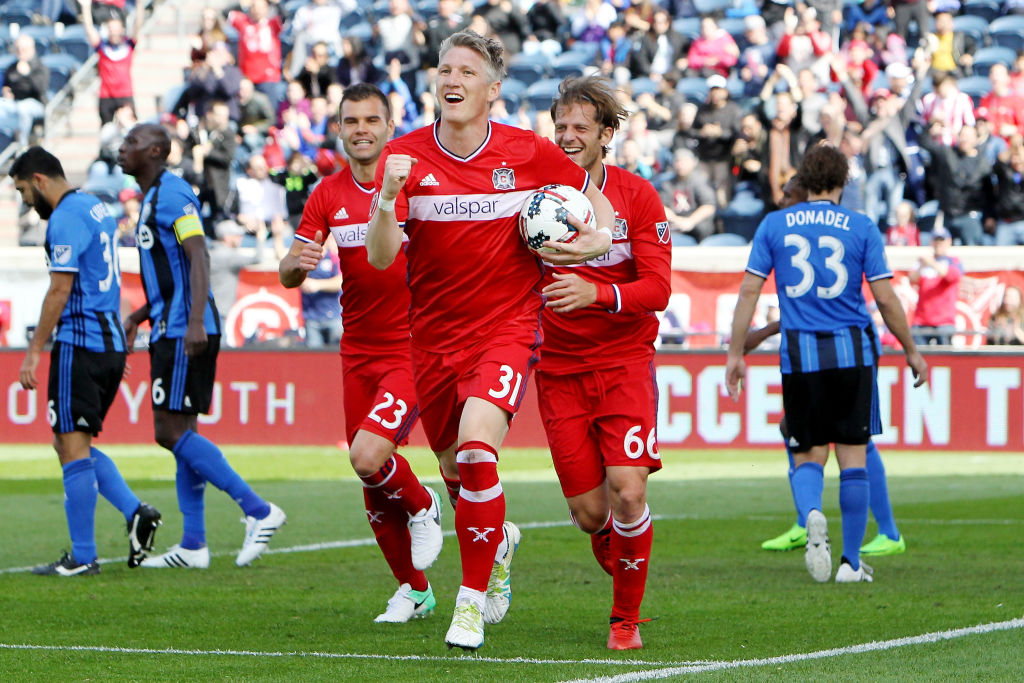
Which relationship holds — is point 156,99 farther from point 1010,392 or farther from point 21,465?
point 1010,392

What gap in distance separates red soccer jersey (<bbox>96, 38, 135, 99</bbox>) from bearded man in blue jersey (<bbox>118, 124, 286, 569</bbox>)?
1573 centimetres

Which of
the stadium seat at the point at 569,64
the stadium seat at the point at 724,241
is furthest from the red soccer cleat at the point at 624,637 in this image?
the stadium seat at the point at 569,64

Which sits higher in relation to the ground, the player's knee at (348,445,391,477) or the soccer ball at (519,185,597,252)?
the soccer ball at (519,185,597,252)

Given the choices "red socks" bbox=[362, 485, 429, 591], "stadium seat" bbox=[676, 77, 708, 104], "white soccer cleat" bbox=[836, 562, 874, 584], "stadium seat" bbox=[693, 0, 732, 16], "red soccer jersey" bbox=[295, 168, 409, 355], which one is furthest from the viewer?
"stadium seat" bbox=[693, 0, 732, 16]

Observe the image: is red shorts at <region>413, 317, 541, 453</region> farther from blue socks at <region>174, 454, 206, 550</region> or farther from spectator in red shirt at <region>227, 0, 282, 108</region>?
spectator in red shirt at <region>227, 0, 282, 108</region>

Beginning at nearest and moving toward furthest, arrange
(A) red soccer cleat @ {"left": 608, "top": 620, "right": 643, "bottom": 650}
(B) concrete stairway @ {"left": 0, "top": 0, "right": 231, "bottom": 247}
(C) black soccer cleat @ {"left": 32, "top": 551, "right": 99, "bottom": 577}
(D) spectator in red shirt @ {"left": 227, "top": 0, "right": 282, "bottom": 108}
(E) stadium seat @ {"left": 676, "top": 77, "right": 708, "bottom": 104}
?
1. (A) red soccer cleat @ {"left": 608, "top": 620, "right": 643, "bottom": 650}
2. (C) black soccer cleat @ {"left": 32, "top": 551, "right": 99, "bottom": 577}
3. (E) stadium seat @ {"left": 676, "top": 77, "right": 708, "bottom": 104}
4. (D) spectator in red shirt @ {"left": 227, "top": 0, "right": 282, "bottom": 108}
5. (B) concrete stairway @ {"left": 0, "top": 0, "right": 231, "bottom": 247}

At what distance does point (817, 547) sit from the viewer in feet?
25.9

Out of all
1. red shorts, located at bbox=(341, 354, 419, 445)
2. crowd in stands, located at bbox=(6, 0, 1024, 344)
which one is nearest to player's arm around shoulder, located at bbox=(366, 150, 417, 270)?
red shorts, located at bbox=(341, 354, 419, 445)

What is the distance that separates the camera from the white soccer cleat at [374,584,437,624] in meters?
6.76

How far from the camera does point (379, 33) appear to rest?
23.3m

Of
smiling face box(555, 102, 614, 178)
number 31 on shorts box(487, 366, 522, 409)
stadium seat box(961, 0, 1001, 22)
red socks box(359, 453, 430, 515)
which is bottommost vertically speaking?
red socks box(359, 453, 430, 515)

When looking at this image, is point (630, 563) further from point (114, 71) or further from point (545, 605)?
point (114, 71)

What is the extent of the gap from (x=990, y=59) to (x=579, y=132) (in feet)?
52.0

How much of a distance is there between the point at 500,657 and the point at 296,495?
23.8ft
